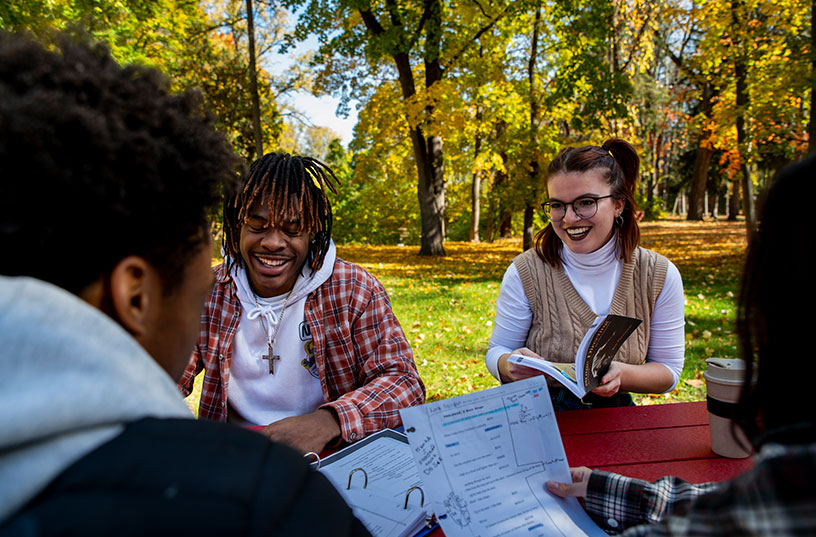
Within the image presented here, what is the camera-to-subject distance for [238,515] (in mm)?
604

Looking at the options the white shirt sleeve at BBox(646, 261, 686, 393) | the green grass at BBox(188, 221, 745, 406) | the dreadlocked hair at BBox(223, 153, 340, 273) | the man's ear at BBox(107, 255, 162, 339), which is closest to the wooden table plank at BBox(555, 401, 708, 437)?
the white shirt sleeve at BBox(646, 261, 686, 393)

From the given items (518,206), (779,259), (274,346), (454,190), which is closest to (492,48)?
(518,206)

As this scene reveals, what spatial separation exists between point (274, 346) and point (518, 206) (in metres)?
10.7

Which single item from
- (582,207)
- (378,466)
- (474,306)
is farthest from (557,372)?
(474,306)

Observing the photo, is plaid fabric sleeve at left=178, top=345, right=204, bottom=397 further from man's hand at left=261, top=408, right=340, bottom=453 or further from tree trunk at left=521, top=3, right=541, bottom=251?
tree trunk at left=521, top=3, right=541, bottom=251

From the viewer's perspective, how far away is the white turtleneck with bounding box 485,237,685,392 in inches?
93.7

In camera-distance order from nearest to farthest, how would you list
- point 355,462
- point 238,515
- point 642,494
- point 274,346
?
point 238,515
point 642,494
point 355,462
point 274,346

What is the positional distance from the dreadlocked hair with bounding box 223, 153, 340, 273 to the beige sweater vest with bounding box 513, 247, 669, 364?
0.99m

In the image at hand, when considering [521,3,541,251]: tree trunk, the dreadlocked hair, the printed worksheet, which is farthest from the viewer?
[521,3,541,251]: tree trunk

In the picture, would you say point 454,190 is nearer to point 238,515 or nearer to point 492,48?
point 492,48

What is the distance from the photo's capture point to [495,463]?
1.24 meters

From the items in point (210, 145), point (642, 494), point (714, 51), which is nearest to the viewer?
point (210, 145)

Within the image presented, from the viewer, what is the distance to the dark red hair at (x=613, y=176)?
2.46 m

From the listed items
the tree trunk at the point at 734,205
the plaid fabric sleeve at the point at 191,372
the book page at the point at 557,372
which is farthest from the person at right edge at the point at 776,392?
the tree trunk at the point at 734,205
